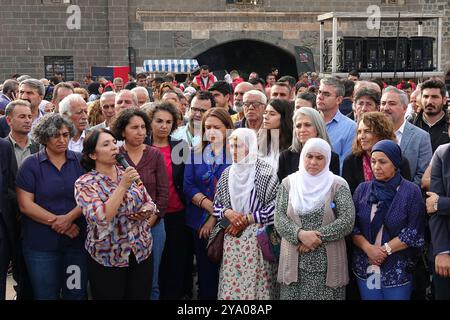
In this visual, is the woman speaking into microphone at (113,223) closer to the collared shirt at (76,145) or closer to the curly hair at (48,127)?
the curly hair at (48,127)

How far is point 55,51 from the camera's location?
23.7 m

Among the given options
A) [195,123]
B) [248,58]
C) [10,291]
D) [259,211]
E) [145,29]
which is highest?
[145,29]

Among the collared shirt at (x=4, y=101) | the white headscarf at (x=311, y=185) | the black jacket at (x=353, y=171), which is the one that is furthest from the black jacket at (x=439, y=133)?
the collared shirt at (x=4, y=101)

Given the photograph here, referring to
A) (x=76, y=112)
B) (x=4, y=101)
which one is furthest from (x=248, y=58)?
(x=76, y=112)

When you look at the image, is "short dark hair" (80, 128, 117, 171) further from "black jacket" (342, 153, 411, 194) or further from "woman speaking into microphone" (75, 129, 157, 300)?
"black jacket" (342, 153, 411, 194)

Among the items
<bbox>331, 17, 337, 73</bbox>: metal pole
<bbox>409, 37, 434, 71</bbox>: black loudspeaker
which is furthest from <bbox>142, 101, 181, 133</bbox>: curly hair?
<bbox>409, 37, 434, 71</bbox>: black loudspeaker

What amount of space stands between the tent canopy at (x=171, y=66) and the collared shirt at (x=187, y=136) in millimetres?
15567

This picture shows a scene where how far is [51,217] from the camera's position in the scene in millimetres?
5227

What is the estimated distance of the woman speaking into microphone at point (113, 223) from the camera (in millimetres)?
4922

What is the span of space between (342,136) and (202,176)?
56.9 inches

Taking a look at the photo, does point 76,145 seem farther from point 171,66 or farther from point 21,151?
point 171,66

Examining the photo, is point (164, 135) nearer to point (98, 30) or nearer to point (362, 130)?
point (362, 130)

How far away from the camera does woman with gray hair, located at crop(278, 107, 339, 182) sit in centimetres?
550

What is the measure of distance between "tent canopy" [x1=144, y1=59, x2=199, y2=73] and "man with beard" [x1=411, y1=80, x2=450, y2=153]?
1602cm
